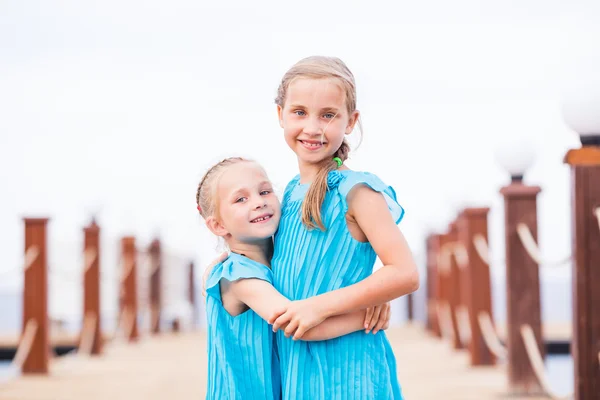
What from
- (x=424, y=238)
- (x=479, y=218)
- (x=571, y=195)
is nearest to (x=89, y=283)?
(x=479, y=218)

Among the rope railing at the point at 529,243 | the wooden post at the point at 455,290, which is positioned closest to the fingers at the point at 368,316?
the rope railing at the point at 529,243

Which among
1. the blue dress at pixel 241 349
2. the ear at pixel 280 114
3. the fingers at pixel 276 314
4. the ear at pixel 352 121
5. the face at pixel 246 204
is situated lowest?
the blue dress at pixel 241 349

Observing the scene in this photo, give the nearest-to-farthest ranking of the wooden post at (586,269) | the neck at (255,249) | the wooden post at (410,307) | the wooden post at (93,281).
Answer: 1. the neck at (255,249)
2. the wooden post at (586,269)
3. the wooden post at (93,281)
4. the wooden post at (410,307)

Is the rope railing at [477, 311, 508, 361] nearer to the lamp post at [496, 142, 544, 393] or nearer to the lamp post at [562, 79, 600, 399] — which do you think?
the lamp post at [496, 142, 544, 393]

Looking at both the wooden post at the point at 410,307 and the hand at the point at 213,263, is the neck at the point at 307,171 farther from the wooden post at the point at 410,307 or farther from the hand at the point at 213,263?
the wooden post at the point at 410,307

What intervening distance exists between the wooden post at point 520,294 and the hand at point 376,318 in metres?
Answer: 3.28

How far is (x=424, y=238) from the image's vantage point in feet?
36.2

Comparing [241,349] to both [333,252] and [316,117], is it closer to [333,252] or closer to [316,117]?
[333,252]

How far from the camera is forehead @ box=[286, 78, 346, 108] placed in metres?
2.15

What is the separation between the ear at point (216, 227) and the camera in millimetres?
2258

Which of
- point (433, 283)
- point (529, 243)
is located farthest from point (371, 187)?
point (433, 283)

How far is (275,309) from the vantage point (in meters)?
2.06

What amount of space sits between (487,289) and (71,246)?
7.07 meters

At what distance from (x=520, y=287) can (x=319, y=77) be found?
3.46 m
